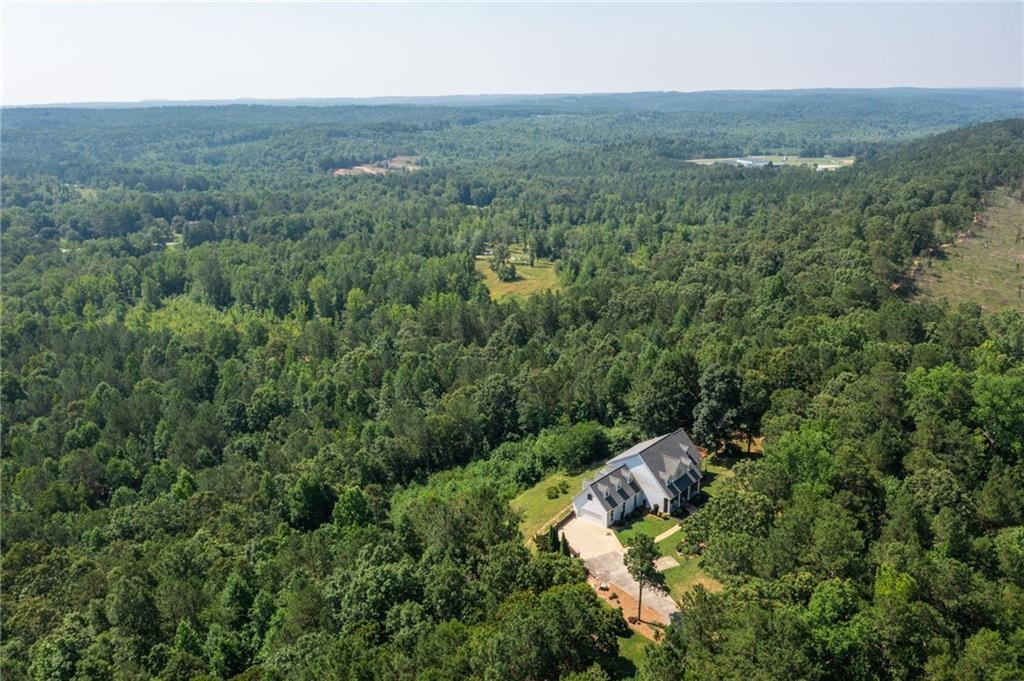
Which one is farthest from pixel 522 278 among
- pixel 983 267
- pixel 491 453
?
pixel 491 453

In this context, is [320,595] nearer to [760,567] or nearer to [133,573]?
[133,573]

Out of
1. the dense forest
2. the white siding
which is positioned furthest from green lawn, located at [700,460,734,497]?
the white siding

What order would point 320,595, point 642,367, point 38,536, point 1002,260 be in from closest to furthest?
point 320,595
point 38,536
point 642,367
point 1002,260

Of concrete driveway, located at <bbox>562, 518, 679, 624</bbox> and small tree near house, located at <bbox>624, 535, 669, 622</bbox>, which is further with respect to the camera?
concrete driveway, located at <bbox>562, 518, 679, 624</bbox>

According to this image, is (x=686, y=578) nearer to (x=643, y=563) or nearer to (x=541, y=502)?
(x=643, y=563)

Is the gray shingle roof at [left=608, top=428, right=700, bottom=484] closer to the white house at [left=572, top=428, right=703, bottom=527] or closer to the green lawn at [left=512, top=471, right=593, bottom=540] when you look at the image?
the white house at [left=572, top=428, right=703, bottom=527]

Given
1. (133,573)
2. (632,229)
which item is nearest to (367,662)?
(133,573)

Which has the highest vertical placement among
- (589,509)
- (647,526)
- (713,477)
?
(589,509)
